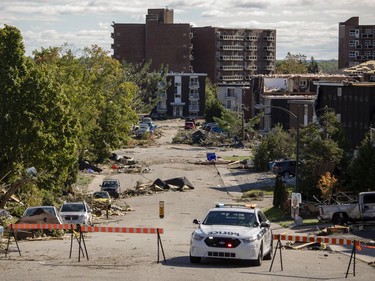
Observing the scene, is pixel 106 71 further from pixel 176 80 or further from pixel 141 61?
pixel 141 61

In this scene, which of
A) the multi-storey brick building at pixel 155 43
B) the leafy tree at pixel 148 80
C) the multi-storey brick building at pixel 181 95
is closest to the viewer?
the leafy tree at pixel 148 80

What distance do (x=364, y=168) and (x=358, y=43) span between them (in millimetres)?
148639

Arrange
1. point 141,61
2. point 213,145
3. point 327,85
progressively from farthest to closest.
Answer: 1. point 141,61
2. point 213,145
3. point 327,85

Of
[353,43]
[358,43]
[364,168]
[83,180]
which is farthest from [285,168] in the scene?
[353,43]

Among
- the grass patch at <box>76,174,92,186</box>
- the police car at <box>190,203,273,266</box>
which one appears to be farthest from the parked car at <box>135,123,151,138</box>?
the police car at <box>190,203,273,266</box>

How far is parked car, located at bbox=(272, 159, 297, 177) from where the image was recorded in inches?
2749

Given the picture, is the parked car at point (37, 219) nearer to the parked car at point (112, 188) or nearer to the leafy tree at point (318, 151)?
the leafy tree at point (318, 151)

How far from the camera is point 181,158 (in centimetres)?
9562

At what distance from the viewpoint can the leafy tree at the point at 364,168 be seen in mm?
46594

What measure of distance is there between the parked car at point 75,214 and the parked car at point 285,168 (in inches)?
1188

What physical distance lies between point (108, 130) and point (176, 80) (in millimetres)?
99368

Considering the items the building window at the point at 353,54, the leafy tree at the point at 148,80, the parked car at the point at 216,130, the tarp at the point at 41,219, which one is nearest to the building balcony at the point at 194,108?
the leafy tree at the point at 148,80

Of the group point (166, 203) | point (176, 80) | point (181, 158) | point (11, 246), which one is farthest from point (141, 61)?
point (11, 246)

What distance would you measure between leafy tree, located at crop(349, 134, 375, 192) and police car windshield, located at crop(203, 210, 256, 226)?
2284 centimetres
